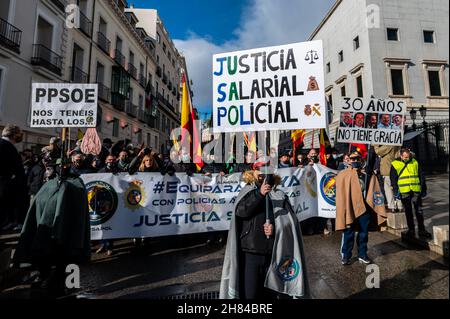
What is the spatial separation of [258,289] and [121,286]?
210 centimetres

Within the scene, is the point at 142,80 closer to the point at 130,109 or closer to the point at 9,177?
the point at 130,109

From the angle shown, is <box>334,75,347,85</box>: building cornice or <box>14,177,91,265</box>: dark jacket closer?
<box>14,177,91,265</box>: dark jacket

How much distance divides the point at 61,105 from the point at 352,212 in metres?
5.24

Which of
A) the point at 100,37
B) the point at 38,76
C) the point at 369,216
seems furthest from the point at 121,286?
the point at 100,37

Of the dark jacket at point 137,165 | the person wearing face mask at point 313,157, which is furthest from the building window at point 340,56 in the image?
the dark jacket at point 137,165

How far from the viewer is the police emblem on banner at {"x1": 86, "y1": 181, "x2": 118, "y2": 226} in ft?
16.2

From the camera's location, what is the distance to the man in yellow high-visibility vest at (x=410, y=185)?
489cm

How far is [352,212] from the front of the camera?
13.8 ft

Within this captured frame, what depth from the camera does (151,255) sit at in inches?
189

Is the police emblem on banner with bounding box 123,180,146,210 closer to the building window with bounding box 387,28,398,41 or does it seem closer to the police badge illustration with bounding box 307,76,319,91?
the police badge illustration with bounding box 307,76,319,91

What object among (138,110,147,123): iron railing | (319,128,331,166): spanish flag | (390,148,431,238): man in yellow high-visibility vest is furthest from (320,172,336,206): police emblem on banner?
(138,110,147,123): iron railing

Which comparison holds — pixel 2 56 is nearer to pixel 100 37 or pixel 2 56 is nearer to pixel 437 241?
pixel 100 37

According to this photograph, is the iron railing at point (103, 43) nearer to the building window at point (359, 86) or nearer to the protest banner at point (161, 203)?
the protest banner at point (161, 203)

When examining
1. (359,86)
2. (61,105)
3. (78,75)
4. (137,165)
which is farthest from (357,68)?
(61,105)
